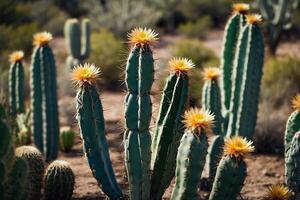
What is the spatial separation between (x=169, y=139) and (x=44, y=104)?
2684mm

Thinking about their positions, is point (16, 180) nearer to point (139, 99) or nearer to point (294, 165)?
point (139, 99)

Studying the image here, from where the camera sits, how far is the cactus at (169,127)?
4984 millimetres

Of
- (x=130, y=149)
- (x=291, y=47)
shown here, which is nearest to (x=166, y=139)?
(x=130, y=149)

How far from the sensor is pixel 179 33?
17875mm

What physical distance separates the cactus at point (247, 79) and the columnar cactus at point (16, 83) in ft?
8.81

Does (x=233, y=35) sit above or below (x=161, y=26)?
below

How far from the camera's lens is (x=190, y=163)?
4453 mm

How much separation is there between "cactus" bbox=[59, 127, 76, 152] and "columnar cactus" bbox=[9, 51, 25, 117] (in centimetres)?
63

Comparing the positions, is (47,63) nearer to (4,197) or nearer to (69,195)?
(69,195)

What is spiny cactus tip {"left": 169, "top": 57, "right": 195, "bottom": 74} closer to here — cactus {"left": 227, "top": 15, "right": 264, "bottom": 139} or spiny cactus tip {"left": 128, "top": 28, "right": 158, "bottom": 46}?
spiny cactus tip {"left": 128, "top": 28, "right": 158, "bottom": 46}

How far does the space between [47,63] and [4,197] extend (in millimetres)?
2868

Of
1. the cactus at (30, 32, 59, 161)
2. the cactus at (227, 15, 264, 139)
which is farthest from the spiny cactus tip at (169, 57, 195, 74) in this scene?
the cactus at (30, 32, 59, 161)

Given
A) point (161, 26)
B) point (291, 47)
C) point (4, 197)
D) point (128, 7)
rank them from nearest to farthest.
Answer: point (4, 197) < point (291, 47) < point (128, 7) < point (161, 26)

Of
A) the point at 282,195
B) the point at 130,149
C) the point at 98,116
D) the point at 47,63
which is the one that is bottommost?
the point at 282,195
